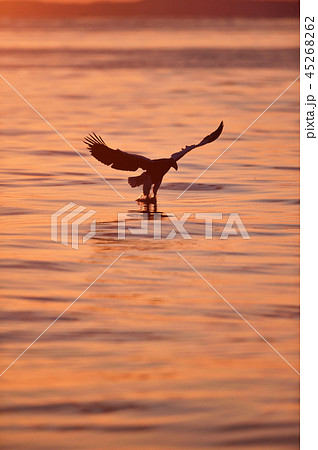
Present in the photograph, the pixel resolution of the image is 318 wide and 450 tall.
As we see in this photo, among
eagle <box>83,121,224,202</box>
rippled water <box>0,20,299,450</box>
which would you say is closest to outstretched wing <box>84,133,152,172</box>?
eagle <box>83,121,224,202</box>

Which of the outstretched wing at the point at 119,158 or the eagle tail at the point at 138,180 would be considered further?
the eagle tail at the point at 138,180

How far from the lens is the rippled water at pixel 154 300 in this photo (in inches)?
248

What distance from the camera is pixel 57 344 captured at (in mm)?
7434

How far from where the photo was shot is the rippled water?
20.6ft

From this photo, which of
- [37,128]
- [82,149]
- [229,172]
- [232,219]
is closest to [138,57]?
[37,128]

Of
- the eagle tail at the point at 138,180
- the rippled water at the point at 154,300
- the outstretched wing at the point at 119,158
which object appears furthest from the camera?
the eagle tail at the point at 138,180

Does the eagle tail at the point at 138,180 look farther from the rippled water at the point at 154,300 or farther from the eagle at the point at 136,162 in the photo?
the rippled water at the point at 154,300

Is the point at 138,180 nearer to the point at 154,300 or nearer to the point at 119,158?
the point at 119,158

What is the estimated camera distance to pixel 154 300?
27.8ft

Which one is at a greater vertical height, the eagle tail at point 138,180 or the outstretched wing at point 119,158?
the outstretched wing at point 119,158

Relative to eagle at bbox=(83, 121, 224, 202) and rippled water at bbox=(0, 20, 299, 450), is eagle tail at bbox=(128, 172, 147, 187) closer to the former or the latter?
eagle at bbox=(83, 121, 224, 202)

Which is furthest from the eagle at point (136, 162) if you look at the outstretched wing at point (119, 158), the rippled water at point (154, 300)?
the rippled water at point (154, 300)

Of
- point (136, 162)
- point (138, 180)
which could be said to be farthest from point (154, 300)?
point (138, 180)

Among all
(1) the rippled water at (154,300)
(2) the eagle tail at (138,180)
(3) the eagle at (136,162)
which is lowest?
(1) the rippled water at (154,300)
